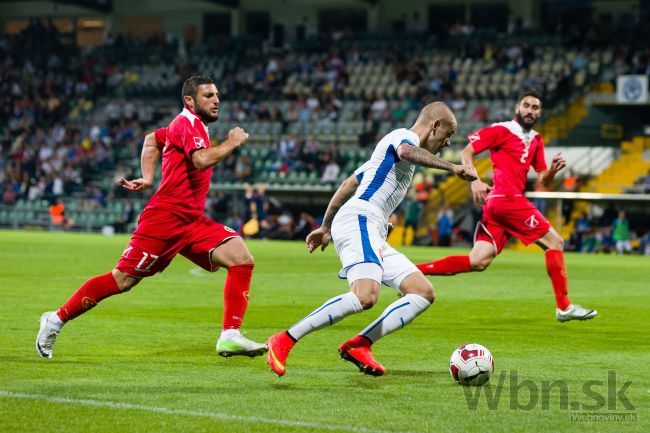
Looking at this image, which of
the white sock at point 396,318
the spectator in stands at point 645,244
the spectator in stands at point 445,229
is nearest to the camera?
the white sock at point 396,318

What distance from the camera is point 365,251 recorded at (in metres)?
8.27

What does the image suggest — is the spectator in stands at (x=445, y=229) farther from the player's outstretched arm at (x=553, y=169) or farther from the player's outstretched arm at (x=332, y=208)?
the player's outstretched arm at (x=332, y=208)

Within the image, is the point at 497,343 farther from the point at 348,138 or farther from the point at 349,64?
the point at 349,64

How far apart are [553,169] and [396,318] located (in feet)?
15.5

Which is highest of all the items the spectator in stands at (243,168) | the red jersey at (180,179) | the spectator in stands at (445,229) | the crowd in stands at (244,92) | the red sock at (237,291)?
the red jersey at (180,179)

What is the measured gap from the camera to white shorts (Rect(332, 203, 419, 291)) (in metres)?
8.25

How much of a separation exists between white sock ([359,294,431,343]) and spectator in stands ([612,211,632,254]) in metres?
25.8

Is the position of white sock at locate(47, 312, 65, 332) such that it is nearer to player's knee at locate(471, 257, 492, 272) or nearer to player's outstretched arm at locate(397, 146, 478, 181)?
player's outstretched arm at locate(397, 146, 478, 181)

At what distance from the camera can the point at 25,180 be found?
47.1 m

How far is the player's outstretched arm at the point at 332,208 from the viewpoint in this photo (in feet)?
28.7

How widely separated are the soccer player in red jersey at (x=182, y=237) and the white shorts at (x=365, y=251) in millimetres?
1077

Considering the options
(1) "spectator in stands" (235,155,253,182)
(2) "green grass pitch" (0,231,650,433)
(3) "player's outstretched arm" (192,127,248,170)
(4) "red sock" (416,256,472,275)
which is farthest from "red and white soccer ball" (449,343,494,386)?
(1) "spectator in stands" (235,155,253,182)

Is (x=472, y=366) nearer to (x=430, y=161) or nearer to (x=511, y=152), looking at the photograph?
(x=430, y=161)

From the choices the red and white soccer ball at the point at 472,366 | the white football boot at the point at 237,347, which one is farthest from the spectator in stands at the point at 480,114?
the red and white soccer ball at the point at 472,366
